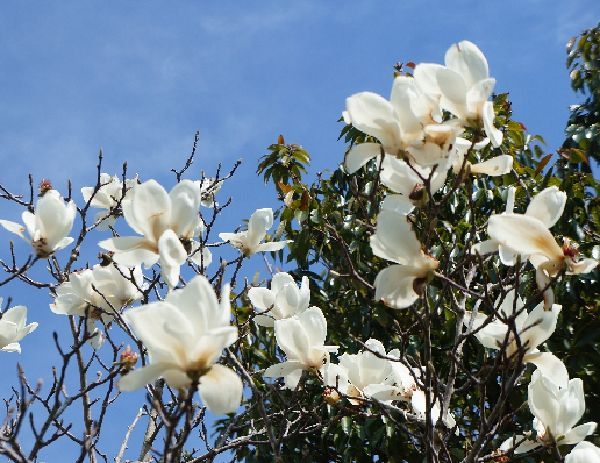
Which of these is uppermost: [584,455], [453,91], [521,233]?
[453,91]

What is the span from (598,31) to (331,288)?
3156mm

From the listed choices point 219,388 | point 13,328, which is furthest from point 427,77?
point 13,328

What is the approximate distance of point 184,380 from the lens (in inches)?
37.9

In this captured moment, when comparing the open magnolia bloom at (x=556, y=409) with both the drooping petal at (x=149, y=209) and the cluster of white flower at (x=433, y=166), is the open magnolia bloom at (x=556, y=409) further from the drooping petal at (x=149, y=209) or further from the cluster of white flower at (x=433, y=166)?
the drooping petal at (x=149, y=209)

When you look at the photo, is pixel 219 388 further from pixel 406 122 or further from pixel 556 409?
pixel 556 409

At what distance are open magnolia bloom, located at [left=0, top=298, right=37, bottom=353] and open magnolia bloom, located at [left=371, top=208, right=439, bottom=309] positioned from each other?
1111 mm

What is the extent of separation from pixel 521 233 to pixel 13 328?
1321mm

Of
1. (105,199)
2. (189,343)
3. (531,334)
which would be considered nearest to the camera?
(189,343)

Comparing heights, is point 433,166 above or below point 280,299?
below

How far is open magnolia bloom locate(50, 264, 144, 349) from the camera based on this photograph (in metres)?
1.67

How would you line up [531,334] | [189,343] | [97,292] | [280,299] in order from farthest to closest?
1. [280,299]
2. [97,292]
3. [531,334]
4. [189,343]

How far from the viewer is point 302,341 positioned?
5.16 feet

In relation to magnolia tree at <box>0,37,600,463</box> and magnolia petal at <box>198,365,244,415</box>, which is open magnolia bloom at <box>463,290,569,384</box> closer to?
magnolia tree at <box>0,37,600,463</box>

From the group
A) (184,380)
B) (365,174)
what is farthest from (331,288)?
(184,380)
